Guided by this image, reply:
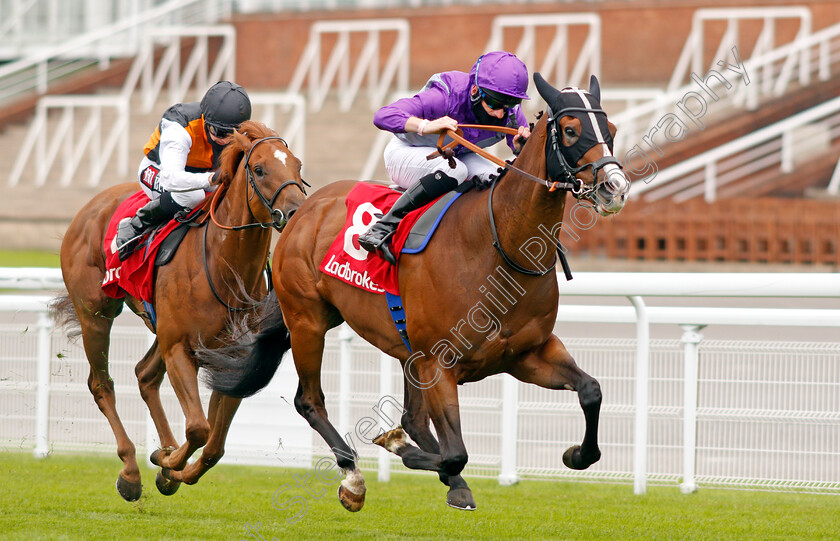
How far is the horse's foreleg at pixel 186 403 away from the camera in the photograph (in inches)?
201

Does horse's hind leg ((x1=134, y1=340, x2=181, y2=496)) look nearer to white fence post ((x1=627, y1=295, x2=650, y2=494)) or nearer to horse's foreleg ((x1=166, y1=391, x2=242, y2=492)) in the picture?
horse's foreleg ((x1=166, y1=391, x2=242, y2=492))

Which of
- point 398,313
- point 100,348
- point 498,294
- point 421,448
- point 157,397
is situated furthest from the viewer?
point 100,348

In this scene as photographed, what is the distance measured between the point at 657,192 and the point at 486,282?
1270 cm

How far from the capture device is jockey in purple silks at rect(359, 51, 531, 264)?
445 centimetres

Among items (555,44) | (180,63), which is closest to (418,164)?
(555,44)

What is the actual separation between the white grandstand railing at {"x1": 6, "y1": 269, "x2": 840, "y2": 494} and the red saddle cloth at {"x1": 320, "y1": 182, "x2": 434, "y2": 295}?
3.87ft

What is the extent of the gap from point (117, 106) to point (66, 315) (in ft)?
56.2

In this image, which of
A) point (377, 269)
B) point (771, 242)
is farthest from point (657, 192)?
point (377, 269)

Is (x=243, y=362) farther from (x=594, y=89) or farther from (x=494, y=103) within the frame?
(x=594, y=89)

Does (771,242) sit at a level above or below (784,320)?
below

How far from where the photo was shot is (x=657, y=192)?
1650 cm

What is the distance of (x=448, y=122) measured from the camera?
4.45 metres

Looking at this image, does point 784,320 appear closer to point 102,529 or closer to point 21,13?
point 102,529

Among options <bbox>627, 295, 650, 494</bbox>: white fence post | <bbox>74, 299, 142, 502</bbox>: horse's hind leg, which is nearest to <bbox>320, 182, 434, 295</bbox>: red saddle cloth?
<bbox>627, 295, 650, 494</bbox>: white fence post
